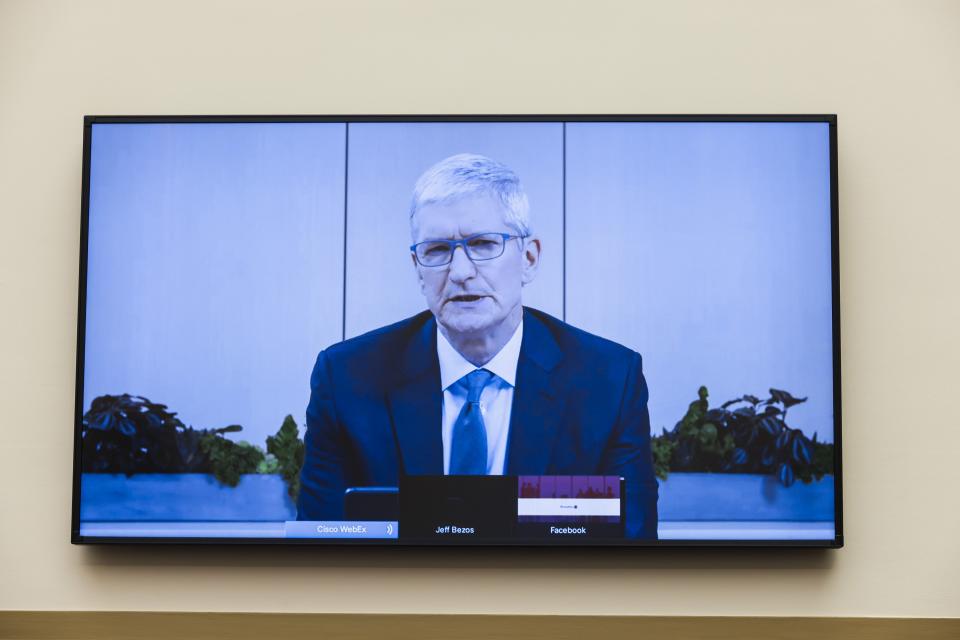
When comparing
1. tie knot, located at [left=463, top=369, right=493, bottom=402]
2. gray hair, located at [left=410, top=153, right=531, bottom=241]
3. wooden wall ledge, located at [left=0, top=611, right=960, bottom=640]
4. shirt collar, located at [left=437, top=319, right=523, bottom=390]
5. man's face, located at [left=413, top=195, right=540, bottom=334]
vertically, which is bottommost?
wooden wall ledge, located at [left=0, top=611, right=960, bottom=640]

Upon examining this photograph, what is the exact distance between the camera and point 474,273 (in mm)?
2521

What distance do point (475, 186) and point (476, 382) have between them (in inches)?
20.7

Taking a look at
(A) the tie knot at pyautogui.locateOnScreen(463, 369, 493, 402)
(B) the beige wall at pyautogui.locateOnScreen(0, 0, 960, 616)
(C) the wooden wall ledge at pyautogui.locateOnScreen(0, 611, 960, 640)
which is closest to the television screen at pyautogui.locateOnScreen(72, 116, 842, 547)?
(A) the tie knot at pyautogui.locateOnScreen(463, 369, 493, 402)

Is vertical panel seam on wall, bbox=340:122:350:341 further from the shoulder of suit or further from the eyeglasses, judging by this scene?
the shoulder of suit

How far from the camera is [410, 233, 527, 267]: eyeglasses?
8.27 ft

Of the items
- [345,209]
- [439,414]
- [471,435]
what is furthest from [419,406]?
[345,209]

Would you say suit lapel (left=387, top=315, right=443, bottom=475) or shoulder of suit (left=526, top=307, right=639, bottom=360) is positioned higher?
shoulder of suit (left=526, top=307, right=639, bottom=360)

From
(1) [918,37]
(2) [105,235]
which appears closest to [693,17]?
(1) [918,37]

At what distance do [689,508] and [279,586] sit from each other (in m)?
1.11

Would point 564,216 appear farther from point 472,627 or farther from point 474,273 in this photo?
point 472,627

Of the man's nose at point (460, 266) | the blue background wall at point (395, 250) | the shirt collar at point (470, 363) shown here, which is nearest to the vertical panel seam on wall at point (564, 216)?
the blue background wall at point (395, 250)

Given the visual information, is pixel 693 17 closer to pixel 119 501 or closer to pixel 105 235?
pixel 105 235

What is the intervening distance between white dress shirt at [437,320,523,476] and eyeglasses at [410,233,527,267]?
192mm

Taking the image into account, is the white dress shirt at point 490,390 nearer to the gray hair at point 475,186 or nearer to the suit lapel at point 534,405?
the suit lapel at point 534,405
